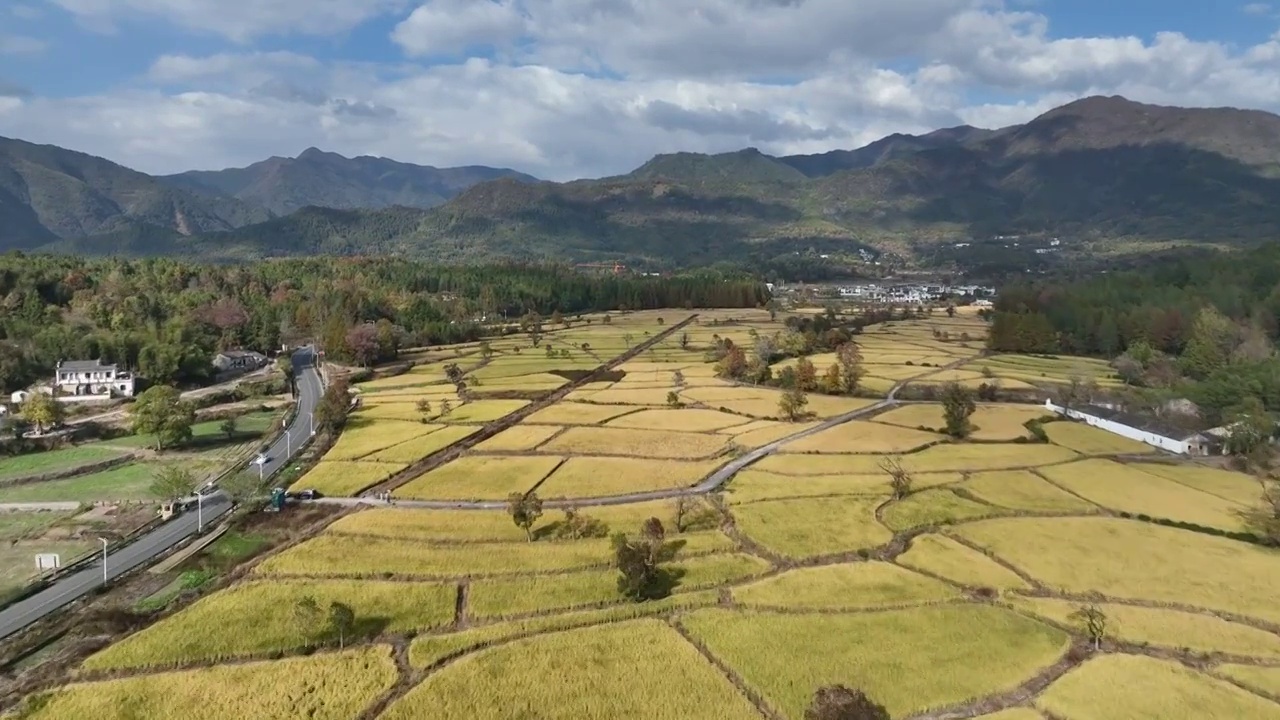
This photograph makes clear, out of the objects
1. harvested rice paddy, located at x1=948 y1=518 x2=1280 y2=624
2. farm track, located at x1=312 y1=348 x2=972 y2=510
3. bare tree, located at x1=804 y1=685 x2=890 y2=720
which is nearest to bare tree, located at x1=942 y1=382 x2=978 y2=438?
farm track, located at x1=312 y1=348 x2=972 y2=510

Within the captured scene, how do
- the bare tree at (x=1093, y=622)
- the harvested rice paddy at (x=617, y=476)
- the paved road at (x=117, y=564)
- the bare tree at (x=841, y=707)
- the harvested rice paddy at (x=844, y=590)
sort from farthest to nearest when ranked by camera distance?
the harvested rice paddy at (x=617, y=476)
the harvested rice paddy at (x=844, y=590)
the paved road at (x=117, y=564)
the bare tree at (x=1093, y=622)
the bare tree at (x=841, y=707)

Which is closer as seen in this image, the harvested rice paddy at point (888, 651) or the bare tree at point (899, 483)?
the harvested rice paddy at point (888, 651)

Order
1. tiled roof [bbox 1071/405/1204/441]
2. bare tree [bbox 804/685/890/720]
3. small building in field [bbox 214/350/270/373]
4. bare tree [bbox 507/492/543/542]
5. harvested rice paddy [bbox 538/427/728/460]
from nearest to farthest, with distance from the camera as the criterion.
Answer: bare tree [bbox 804/685/890/720]
bare tree [bbox 507/492/543/542]
harvested rice paddy [bbox 538/427/728/460]
tiled roof [bbox 1071/405/1204/441]
small building in field [bbox 214/350/270/373]

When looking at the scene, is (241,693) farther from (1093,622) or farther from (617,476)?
(1093,622)

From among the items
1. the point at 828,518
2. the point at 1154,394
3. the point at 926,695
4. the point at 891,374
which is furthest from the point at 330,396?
the point at 1154,394

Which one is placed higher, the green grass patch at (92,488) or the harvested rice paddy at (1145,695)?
the harvested rice paddy at (1145,695)

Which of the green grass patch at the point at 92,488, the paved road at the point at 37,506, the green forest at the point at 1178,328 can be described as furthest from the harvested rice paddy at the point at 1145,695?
the paved road at the point at 37,506

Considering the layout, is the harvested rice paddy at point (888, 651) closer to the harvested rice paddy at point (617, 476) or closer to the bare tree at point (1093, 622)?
the bare tree at point (1093, 622)

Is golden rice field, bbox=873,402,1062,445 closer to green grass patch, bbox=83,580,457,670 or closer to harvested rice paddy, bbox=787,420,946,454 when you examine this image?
harvested rice paddy, bbox=787,420,946,454
